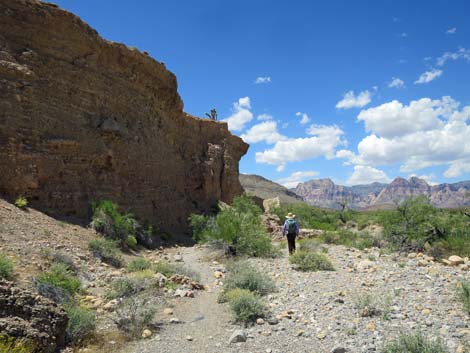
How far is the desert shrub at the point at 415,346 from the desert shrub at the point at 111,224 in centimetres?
1092

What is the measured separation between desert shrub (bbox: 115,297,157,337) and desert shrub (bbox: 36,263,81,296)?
4.02ft

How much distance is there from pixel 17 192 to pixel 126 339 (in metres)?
8.69

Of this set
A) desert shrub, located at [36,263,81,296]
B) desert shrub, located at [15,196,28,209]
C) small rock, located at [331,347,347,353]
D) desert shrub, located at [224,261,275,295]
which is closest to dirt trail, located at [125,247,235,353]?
desert shrub, located at [224,261,275,295]

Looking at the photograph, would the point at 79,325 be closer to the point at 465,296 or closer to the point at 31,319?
the point at 31,319

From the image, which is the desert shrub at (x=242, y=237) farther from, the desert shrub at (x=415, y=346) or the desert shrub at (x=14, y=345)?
the desert shrub at (x=14, y=345)

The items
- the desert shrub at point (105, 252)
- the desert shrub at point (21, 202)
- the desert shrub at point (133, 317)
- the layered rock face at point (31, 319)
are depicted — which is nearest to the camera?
the layered rock face at point (31, 319)

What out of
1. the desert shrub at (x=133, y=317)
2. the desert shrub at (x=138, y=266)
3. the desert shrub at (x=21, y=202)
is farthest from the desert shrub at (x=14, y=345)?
the desert shrub at (x=21, y=202)

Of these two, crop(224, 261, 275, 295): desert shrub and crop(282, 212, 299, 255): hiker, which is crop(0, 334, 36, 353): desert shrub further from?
crop(282, 212, 299, 255): hiker

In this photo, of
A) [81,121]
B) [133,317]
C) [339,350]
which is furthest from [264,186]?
[339,350]

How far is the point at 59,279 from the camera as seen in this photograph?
719cm

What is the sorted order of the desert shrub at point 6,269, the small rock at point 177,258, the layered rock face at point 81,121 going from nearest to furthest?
the desert shrub at point 6,269
the layered rock face at point 81,121
the small rock at point 177,258

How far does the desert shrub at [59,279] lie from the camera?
6.76 m

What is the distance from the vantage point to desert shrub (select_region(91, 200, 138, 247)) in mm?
13156

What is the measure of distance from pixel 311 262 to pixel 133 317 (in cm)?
572
